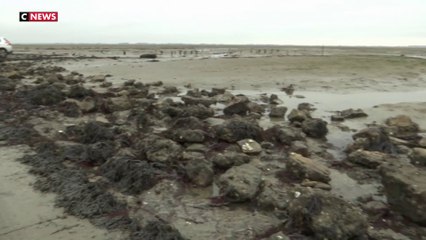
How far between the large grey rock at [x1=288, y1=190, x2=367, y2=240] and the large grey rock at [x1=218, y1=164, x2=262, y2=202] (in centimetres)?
84

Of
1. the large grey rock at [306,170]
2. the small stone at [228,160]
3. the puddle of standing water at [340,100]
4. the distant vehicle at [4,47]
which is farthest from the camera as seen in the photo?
the distant vehicle at [4,47]

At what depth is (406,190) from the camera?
4926 millimetres

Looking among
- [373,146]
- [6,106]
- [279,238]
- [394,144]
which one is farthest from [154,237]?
[6,106]

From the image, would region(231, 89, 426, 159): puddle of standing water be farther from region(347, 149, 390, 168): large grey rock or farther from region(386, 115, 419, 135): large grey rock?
region(347, 149, 390, 168): large grey rock

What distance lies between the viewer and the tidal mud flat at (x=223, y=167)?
15.5 feet

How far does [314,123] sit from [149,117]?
4.02 metres

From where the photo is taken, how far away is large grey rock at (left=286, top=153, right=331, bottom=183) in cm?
619

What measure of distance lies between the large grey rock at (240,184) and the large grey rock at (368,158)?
231 cm

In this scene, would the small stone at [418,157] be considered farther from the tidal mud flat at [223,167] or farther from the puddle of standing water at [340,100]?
the puddle of standing water at [340,100]

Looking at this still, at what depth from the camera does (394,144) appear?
8195 mm

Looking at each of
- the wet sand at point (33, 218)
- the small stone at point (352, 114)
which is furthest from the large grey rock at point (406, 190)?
the small stone at point (352, 114)

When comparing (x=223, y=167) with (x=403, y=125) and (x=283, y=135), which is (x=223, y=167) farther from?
(x=403, y=125)

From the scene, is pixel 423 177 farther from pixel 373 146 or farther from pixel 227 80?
pixel 227 80

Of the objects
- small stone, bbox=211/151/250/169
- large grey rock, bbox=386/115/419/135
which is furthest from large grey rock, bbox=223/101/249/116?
small stone, bbox=211/151/250/169
